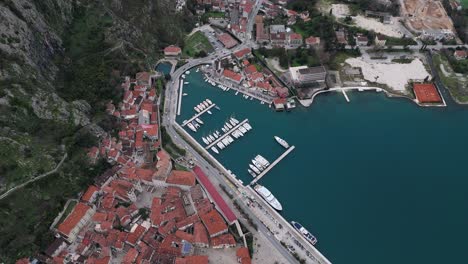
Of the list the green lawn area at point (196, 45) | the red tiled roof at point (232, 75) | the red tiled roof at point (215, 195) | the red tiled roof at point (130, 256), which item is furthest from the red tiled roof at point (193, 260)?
the green lawn area at point (196, 45)

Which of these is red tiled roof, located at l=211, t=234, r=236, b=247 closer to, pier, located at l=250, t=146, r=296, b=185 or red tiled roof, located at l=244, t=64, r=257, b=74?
pier, located at l=250, t=146, r=296, b=185

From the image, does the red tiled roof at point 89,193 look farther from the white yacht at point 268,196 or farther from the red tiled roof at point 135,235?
the white yacht at point 268,196

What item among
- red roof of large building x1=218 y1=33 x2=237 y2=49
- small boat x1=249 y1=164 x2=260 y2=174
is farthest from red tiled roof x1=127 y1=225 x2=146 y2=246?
red roof of large building x1=218 y1=33 x2=237 y2=49

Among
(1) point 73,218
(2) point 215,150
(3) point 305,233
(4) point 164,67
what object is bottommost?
(1) point 73,218

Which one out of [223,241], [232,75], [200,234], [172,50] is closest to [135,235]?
[200,234]

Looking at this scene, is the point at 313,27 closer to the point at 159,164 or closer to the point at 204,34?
the point at 204,34

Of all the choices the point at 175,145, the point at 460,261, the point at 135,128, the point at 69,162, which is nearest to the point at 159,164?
the point at 175,145

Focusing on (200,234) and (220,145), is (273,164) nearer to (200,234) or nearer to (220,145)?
(220,145)
